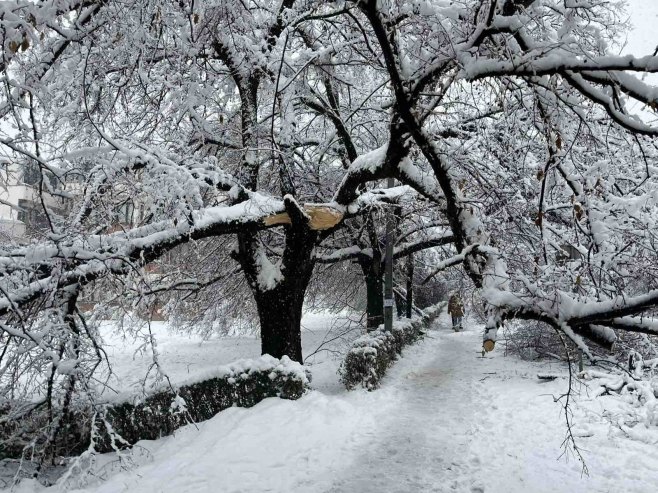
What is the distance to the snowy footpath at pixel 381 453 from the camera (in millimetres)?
5305

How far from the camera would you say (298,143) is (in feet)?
35.3

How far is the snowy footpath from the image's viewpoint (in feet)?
17.4

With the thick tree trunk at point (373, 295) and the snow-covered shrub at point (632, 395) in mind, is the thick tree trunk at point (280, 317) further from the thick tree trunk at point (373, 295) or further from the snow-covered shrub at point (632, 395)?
the thick tree trunk at point (373, 295)

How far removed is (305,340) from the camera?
64.8 ft

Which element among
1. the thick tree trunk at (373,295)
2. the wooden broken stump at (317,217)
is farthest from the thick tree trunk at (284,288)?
the thick tree trunk at (373,295)

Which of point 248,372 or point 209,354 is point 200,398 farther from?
point 209,354

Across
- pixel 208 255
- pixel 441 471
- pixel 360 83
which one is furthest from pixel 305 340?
pixel 441 471

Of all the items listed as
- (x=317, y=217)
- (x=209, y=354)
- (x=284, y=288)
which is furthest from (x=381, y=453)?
(x=209, y=354)

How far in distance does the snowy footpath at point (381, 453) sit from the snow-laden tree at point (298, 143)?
1.44 meters

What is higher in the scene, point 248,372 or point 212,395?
point 248,372

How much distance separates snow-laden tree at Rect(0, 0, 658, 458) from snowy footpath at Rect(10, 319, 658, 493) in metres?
1.44

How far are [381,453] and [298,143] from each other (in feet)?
22.8

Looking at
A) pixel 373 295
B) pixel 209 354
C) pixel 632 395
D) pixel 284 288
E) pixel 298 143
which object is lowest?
pixel 209 354

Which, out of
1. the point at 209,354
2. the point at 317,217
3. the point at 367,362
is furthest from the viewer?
the point at 209,354
